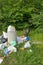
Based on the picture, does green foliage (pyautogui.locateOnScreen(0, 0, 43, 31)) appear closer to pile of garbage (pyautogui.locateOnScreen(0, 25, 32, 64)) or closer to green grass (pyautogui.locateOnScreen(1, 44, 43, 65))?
pile of garbage (pyautogui.locateOnScreen(0, 25, 32, 64))

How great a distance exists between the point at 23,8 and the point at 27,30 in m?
1.40

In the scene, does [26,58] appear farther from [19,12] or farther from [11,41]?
[19,12]

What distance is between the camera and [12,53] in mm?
8297

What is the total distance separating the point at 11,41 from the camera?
9016mm

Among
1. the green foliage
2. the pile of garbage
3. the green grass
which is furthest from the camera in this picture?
the green foliage

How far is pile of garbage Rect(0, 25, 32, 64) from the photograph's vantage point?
8.47 metres

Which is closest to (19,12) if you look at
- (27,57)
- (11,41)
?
(11,41)

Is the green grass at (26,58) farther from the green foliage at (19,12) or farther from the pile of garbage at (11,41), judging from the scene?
the green foliage at (19,12)

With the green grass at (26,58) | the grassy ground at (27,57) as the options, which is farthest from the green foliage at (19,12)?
the green grass at (26,58)

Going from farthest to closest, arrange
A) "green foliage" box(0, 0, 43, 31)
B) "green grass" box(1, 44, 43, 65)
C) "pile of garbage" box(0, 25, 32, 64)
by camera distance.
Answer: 1. "green foliage" box(0, 0, 43, 31)
2. "pile of garbage" box(0, 25, 32, 64)
3. "green grass" box(1, 44, 43, 65)

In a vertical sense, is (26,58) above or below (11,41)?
above

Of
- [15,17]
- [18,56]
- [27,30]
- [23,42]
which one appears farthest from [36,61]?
[15,17]

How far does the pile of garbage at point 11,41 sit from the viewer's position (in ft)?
27.8

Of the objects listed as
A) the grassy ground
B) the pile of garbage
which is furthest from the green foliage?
the grassy ground
